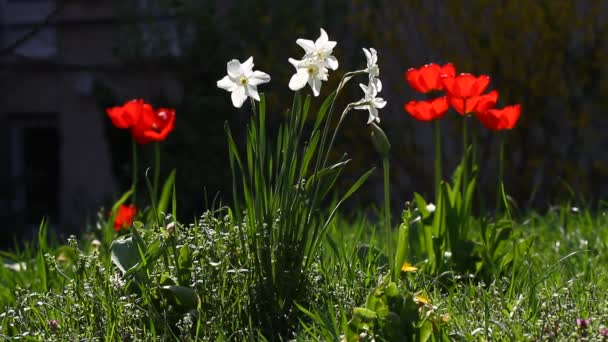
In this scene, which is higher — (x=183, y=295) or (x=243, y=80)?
(x=243, y=80)

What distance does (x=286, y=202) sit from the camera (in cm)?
270

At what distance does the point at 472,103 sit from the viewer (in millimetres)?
Result: 3154

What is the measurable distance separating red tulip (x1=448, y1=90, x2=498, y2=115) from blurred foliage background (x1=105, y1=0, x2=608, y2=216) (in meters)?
4.10

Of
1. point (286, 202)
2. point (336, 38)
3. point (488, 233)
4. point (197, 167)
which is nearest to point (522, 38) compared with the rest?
point (336, 38)

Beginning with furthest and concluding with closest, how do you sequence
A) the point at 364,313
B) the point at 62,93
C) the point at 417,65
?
the point at 62,93 → the point at 417,65 → the point at 364,313

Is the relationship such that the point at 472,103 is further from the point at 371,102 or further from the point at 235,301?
the point at 235,301

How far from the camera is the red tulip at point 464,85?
307 centimetres

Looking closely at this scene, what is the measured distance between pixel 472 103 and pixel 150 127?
3.73ft

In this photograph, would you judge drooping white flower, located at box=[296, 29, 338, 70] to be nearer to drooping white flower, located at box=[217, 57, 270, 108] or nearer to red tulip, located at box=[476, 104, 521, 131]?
drooping white flower, located at box=[217, 57, 270, 108]

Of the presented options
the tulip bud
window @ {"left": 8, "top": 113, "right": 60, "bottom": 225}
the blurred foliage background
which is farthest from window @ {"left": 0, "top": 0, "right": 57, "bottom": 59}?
the tulip bud

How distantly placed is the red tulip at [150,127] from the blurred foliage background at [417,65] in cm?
372

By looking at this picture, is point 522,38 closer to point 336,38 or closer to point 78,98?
point 336,38

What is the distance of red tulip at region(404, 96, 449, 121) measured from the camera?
3174mm

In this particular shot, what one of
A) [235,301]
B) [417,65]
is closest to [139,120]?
[235,301]
